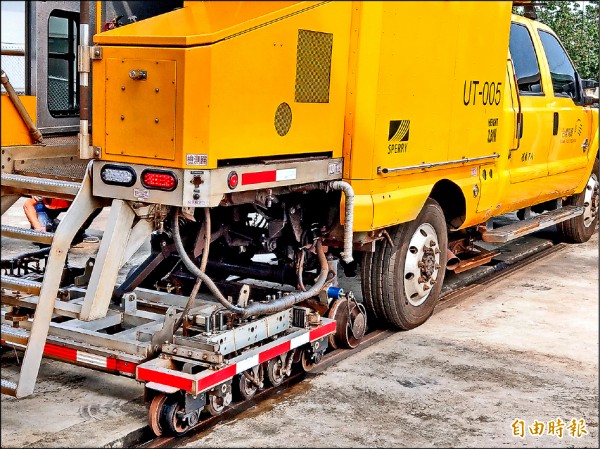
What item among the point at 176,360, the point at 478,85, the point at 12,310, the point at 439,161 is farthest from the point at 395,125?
the point at 12,310

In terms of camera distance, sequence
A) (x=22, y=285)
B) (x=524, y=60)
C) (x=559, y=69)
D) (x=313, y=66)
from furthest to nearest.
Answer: (x=559, y=69), (x=524, y=60), (x=313, y=66), (x=22, y=285)

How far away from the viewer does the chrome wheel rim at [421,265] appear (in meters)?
6.96

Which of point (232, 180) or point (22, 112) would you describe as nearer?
point (232, 180)

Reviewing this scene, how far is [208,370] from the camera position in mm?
5062

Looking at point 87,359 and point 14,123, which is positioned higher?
point 14,123

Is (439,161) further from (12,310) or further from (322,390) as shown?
(12,310)

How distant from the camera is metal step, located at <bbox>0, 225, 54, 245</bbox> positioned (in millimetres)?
5121

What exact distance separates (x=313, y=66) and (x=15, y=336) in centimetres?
234

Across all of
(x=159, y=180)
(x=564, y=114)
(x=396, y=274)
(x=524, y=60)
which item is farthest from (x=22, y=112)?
(x=564, y=114)

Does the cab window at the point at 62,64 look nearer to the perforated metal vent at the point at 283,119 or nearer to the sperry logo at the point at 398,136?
the perforated metal vent at the point at 283,119

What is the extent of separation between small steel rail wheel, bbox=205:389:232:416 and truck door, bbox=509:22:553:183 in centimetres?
384

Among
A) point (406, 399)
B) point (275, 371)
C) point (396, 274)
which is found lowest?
point (406, 399)

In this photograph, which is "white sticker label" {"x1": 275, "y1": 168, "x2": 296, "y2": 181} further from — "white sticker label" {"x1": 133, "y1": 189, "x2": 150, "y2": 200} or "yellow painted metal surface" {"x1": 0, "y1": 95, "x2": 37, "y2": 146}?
"yellow painted metal surface" {"x1": 0, "y1": 95, "x2": 37, "y2": 146}

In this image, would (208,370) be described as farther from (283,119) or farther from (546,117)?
(546,117)
